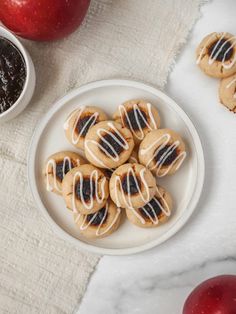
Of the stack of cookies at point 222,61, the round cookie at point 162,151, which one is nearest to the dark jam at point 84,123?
the round cookie at point 162,151

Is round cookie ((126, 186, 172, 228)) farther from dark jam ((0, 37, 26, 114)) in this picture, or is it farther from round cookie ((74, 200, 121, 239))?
dark jam ((0, 37, 26, 114))

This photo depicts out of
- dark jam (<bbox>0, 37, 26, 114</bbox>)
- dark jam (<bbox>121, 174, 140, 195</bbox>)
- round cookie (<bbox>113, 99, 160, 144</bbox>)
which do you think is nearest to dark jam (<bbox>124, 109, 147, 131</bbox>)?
round cookie (<bbox>113, 99, 160, 144</bbox>)

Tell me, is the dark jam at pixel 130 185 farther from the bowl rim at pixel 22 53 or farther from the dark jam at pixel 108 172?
the bowl rim at pixel 22 53

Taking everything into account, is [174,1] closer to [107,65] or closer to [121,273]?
[107,65]

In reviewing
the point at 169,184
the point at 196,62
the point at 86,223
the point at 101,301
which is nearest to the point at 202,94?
the point at 196,62

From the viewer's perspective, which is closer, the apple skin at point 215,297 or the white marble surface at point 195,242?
the apple skin at point 215,297

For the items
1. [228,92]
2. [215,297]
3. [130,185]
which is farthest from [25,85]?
[215,297]

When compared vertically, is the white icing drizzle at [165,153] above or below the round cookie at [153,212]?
above
